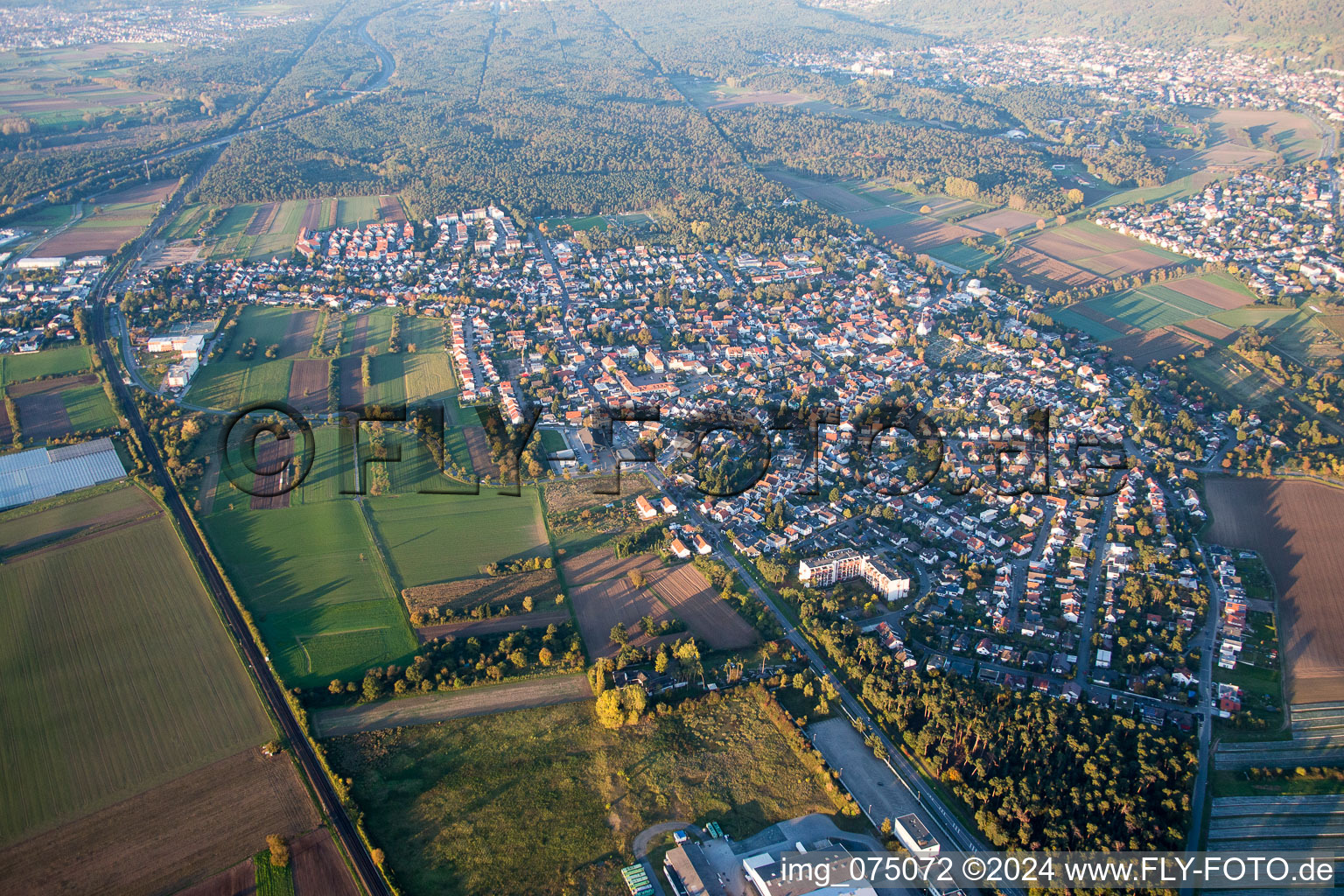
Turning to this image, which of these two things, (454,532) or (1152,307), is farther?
(1152,307)

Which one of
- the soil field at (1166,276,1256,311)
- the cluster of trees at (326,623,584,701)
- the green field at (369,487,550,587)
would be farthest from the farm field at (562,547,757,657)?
the soil field at (1166,276,1256,311)

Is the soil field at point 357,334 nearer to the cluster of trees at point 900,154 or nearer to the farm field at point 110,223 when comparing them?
the farm field at point 110,223

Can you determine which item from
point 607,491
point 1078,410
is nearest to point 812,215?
point 1078,410

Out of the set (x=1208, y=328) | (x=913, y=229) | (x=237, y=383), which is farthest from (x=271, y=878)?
(x=913, y=229)

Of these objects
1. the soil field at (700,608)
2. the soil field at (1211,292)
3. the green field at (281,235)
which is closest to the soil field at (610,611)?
the soil field at (700,608)

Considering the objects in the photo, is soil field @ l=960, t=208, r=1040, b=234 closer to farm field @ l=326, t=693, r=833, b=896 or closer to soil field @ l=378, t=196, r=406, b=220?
soil field @ l=378, t=196, r=406, b=220

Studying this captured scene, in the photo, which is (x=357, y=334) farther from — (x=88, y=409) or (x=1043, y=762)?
(x=1043, y=762)
